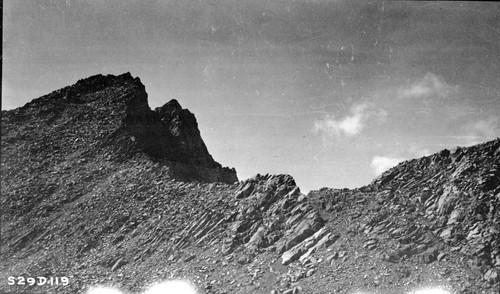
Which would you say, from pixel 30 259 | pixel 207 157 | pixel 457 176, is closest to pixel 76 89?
pixel 207 157

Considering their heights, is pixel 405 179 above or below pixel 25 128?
below

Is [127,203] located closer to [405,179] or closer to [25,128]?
[25,128]

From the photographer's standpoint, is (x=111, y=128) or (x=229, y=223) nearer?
(x=229, y=223)

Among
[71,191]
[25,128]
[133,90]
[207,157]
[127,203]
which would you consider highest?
[133,90]

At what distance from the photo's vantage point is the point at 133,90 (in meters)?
68.9

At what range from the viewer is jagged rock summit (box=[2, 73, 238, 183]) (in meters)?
60.0

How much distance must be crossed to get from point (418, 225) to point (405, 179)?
7.55 meters

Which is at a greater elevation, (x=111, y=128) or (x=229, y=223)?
(x=111, y=128)

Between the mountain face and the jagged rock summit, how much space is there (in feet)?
1.28

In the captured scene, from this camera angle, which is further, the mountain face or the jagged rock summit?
the jagged rock summit

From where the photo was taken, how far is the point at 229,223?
43.7 metres

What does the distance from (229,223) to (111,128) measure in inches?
1061

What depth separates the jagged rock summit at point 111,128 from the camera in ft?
197

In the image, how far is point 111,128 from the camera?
61.8 meters
